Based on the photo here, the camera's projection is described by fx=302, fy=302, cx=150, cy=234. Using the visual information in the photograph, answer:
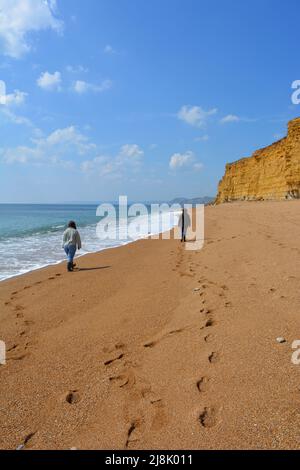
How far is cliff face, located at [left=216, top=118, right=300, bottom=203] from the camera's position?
31.2 metres

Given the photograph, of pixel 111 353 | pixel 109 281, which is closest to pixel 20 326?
pixel 111 353

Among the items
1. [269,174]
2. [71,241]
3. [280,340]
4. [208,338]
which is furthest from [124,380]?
[269,174]

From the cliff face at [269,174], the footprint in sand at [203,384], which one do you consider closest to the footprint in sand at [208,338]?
the footprint in sand at [203,384]

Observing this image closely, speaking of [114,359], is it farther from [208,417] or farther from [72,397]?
[208,417]

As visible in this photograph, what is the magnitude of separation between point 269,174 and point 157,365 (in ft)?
133

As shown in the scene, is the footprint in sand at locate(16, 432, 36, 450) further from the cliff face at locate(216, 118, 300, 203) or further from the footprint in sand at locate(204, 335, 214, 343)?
the cliff face at locate(216, 118, 300, 203)

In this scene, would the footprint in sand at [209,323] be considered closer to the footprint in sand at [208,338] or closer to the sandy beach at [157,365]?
the sandy beach at [157,365]

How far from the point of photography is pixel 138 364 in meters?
3.22

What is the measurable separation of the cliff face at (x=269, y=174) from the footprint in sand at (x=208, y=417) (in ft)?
106

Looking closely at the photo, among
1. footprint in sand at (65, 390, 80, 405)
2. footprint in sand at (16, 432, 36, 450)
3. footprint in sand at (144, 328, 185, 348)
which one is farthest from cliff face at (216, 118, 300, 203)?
footprint in sand at (16, 432, 36, 450)

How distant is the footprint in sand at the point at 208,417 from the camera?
225cm

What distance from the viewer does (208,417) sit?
2.31 metres

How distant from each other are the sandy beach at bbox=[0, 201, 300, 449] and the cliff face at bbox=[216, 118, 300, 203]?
28822mm

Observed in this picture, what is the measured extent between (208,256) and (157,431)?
6.47 meters
